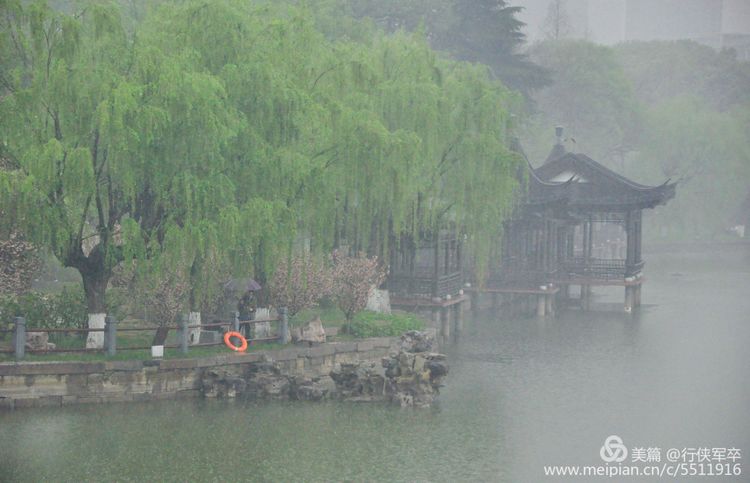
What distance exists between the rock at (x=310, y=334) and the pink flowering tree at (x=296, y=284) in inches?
42.6

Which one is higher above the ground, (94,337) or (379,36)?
(379,36)

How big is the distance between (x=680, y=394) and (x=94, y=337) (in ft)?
49.8

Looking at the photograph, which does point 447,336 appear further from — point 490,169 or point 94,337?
point 94,337

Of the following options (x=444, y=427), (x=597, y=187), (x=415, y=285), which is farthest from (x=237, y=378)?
(x=597, y=187)

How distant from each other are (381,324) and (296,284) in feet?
10.9

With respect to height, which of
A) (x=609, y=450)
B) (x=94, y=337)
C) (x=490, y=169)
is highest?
(x=490, y=169)

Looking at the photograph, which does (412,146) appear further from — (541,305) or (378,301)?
(541,305)

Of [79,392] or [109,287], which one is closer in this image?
[79,392]

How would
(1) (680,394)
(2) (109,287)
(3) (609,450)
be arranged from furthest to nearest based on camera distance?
(2) (109,287)
(1) (680,394)
(3) (609,450)

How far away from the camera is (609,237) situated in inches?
3620

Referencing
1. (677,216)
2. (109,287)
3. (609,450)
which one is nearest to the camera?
(609,450)

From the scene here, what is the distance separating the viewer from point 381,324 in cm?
3394

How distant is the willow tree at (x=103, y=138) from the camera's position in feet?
86.5

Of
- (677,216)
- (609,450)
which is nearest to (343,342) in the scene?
(609,450)
